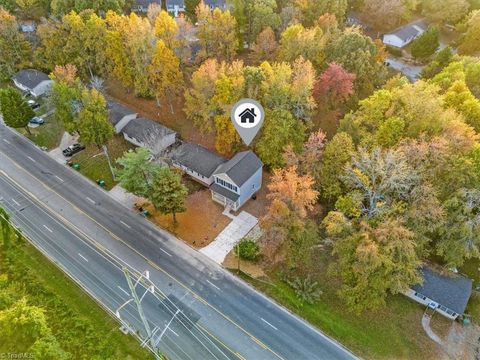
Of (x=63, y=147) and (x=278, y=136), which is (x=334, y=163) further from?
(x=63, y=147)

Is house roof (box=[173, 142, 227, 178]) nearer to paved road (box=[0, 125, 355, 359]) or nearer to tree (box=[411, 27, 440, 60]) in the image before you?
paved road (box=[0, 125, 355, 359])

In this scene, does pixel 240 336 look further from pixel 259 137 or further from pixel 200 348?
pixel 259 137

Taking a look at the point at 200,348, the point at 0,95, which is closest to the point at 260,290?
the point at 200,348

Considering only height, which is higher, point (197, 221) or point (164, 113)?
point (164, 113)

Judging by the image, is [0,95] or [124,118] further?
[124,118]

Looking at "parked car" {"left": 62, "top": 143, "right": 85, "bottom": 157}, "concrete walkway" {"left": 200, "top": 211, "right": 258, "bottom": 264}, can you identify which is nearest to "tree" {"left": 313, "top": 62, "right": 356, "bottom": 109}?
"concrete walkway" {"left": 200, "top": 211, "right": 258, "bottom": 264}

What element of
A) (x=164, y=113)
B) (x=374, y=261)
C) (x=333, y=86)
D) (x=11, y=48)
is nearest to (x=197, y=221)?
(x=374, y=261)
